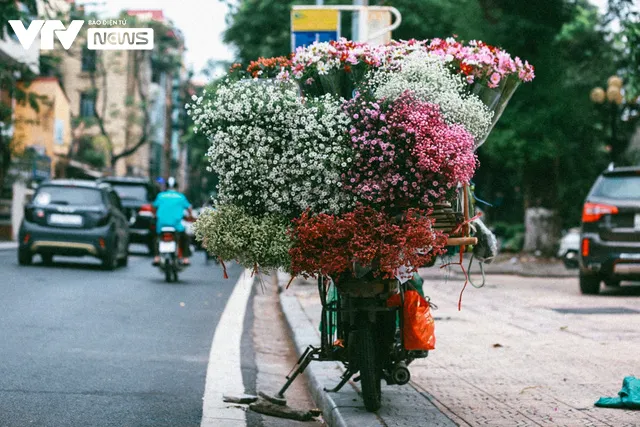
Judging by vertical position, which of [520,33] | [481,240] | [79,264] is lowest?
[79,264]

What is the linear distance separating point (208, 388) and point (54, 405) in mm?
1255

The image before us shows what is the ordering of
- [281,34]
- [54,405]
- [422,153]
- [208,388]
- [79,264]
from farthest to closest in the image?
[281,34], [79,264], [208,388], [54,405], [422,153]

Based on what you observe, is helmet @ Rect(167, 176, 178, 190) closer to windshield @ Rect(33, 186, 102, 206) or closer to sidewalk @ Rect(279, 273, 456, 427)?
windshield @ Rect(33, 186, 102, 206)

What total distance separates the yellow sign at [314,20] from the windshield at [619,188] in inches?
185

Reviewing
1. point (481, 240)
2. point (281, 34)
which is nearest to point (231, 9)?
point (281, 34)

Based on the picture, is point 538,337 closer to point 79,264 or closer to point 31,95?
point 79,264

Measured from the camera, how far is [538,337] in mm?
9734

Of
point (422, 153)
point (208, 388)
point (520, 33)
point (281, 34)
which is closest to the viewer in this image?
point (422, 153)

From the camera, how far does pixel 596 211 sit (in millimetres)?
14641

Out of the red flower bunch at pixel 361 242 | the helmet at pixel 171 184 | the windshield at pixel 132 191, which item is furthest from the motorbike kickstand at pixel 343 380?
the windshield at pixel 132 191

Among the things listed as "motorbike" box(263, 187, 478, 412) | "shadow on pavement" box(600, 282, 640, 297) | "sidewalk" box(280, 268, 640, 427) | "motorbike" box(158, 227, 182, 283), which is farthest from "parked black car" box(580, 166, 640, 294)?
"motorbike" box(263, 187, 478, 412)

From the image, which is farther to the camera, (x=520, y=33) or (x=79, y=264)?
(x=520, y=33)

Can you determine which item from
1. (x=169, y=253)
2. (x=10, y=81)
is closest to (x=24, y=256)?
(x=169, y=253)

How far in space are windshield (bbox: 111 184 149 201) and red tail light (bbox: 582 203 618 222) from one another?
14823mm
